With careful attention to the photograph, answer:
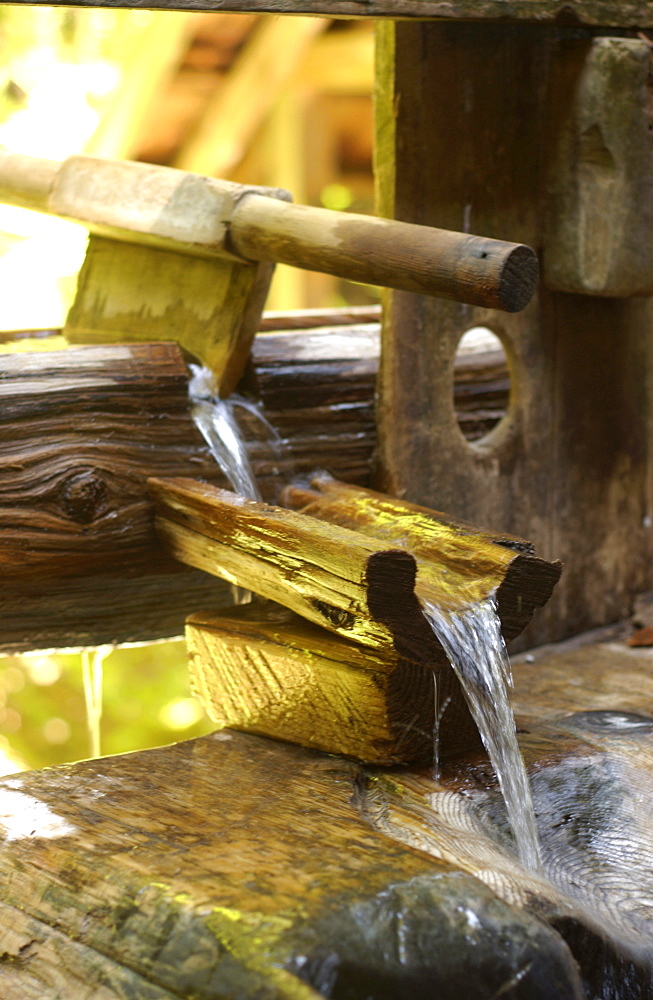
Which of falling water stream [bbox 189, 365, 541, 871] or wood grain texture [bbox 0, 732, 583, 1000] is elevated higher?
falling water stream [bbox 189, 365, 541, 871]

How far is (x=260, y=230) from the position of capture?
247 cm

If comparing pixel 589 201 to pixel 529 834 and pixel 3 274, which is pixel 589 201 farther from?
pixel 3 274

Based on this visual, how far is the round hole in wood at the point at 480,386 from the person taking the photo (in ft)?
10.2

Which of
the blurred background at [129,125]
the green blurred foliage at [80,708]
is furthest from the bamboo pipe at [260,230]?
the green blurred foliage at [80,708]

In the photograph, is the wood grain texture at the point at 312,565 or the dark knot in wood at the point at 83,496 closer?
the wood grain texture at the point at 312,565

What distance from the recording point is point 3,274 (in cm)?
584

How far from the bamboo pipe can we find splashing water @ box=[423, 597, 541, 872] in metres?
0.56

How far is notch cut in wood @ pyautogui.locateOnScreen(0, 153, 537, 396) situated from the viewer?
2.10 meters

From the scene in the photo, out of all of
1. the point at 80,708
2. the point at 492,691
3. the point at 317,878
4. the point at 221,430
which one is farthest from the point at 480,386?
the point at 80,708

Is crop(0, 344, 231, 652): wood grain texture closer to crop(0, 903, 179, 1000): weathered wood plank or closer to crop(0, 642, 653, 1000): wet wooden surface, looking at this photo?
crop(0, 642, 653, 1000): wet wooden surface

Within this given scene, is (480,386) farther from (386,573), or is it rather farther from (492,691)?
(386,573)

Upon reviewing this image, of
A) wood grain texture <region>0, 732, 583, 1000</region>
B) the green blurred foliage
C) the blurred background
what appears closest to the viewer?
wood grain texture <region>0, 732, 583, 1000</region>

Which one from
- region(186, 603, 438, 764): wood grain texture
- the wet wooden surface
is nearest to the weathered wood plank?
the wet wooden surface

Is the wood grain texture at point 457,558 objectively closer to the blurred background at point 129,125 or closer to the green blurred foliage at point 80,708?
the blurred background at point 129,125
